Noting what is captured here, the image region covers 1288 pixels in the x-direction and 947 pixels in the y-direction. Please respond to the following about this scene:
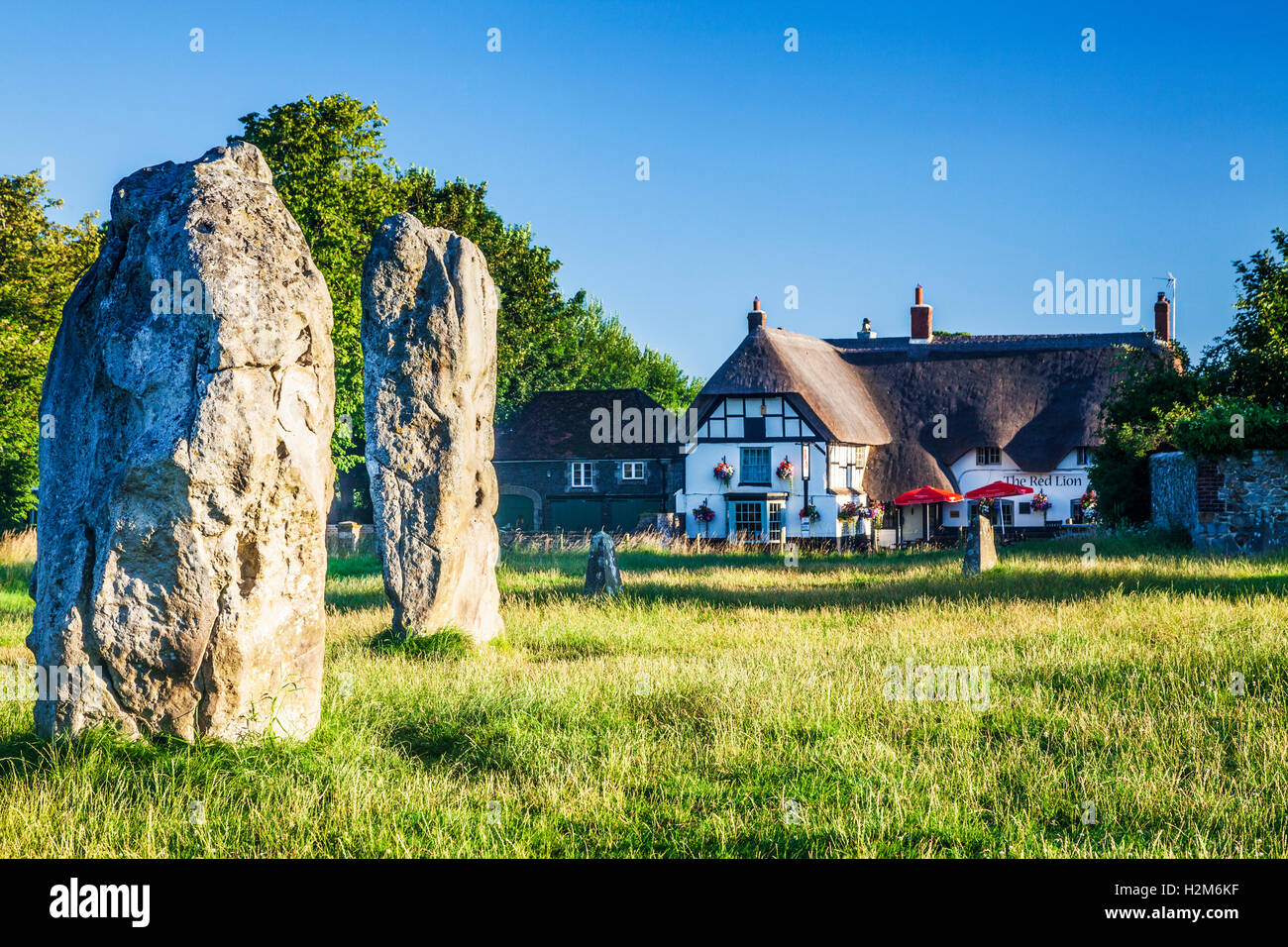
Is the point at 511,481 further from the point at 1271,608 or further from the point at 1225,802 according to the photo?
the point at 1225,802

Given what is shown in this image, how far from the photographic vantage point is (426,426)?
1005cm

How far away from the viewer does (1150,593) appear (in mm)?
12445

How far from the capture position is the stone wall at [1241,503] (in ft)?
60.3

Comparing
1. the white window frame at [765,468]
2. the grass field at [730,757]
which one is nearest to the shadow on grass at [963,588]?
the grass field at [730,757]

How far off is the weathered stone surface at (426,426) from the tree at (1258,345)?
1802cm

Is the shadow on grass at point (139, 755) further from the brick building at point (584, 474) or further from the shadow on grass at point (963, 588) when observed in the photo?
the brick building at point (584, 474)

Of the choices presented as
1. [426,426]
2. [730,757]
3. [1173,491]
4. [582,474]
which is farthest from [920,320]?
[730,757]

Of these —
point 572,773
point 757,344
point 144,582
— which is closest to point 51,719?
point 144,582

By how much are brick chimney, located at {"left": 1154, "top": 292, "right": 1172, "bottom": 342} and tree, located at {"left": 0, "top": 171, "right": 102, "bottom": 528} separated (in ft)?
123

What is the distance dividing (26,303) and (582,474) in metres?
18.8

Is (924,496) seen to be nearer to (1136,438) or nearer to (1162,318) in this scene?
(1136,438)

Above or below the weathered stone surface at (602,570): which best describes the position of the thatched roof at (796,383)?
above

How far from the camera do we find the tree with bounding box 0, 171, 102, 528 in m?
24.1

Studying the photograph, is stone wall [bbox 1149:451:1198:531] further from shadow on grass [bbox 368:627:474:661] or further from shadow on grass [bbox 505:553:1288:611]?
shadow on grass [bbox 368:627:474:661]
